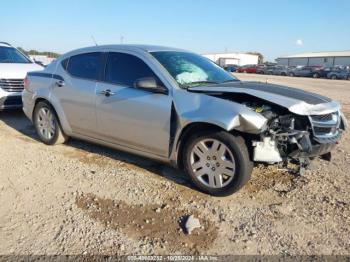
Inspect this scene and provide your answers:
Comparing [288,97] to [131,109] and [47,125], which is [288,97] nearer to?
[131,109]

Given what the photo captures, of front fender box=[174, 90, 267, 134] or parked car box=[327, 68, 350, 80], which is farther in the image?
parked car box=[327, 68, 350, 80]

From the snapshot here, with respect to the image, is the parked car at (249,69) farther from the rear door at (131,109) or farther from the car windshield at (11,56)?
the rear door at (131,109)

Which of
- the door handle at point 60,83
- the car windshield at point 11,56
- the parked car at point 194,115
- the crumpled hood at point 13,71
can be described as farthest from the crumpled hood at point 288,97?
the car windshield at point 11,56

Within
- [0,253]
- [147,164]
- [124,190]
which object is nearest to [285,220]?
[124,190]

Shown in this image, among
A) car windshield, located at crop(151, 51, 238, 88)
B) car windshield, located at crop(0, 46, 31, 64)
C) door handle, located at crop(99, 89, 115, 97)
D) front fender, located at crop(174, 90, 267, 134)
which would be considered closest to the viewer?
front fender, located at crop(174, 90, 267, 134)

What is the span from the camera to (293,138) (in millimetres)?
4039

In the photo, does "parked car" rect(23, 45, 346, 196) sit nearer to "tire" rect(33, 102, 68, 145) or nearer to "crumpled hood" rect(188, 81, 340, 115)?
"crumpled hood" rect(188, 81, 340, 115)

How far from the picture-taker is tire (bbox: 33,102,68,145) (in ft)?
19.7

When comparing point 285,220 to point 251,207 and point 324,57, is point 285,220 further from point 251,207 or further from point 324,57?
point 324,57

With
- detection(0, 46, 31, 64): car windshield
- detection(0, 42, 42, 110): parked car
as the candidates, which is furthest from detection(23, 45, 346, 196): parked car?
detection(0, 46, 31, 64): car windshield

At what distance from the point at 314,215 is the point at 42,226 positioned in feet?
8.90

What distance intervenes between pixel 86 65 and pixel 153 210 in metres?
2.69

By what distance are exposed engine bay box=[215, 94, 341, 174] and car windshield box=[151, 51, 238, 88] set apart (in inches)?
24.8

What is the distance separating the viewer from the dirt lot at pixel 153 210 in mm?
3248
